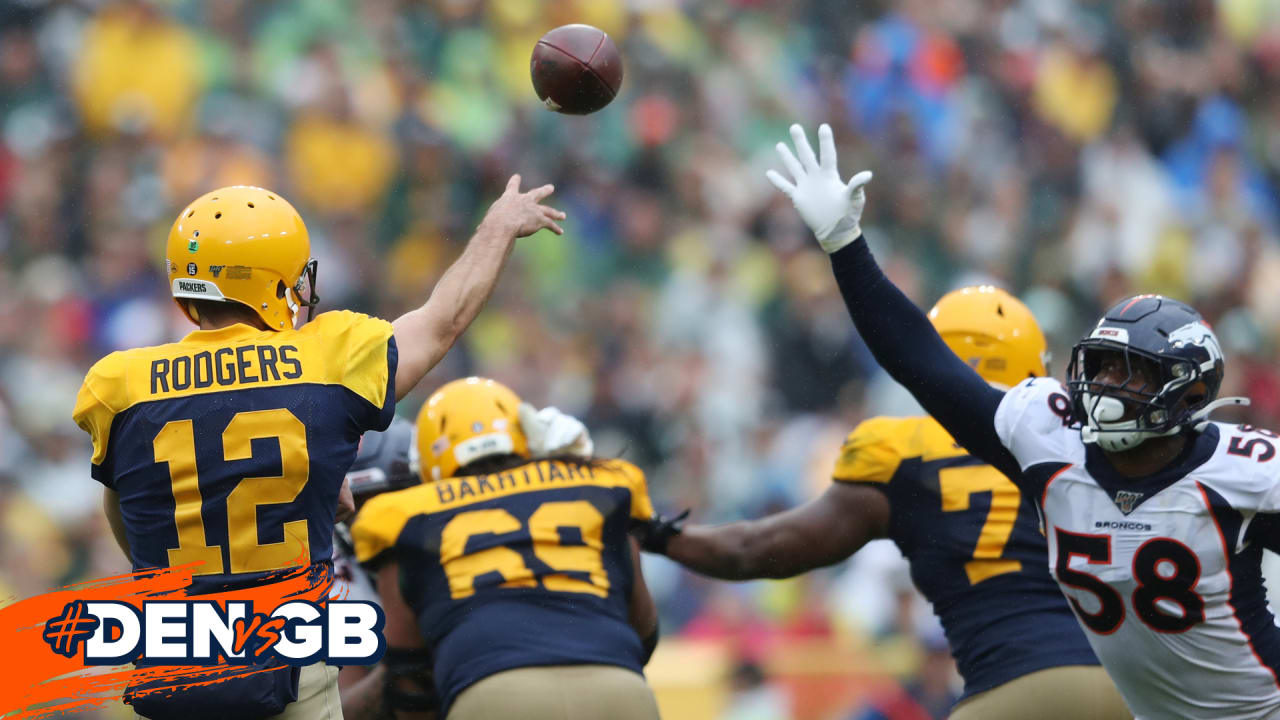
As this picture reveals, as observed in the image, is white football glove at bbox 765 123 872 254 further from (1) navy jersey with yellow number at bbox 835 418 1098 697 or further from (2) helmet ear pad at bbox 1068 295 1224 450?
(1) navy jersey with yellow number at bbox 835 418 1098 697

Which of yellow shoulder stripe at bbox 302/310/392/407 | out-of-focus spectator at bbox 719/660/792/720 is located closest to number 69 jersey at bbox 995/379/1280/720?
yellow shoulder stripe at bbox 302/310/392/407

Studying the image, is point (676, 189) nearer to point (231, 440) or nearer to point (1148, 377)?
point (1148, 377)

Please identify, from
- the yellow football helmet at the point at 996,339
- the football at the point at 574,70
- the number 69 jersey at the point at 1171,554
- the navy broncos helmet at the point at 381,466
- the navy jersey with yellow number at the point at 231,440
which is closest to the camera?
the navy jersey with yellow number at the point at 231,440

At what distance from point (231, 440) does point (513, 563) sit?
1342 millimetres

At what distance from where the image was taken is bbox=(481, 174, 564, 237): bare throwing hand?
4.22 m

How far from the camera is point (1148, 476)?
151 inches

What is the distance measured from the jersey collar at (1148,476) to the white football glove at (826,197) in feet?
2.70

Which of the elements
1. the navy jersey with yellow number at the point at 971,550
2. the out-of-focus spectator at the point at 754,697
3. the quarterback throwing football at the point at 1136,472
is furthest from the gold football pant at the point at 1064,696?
the out-of-focus spectator at the point at 754,697

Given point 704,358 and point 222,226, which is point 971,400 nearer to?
point 222,226
